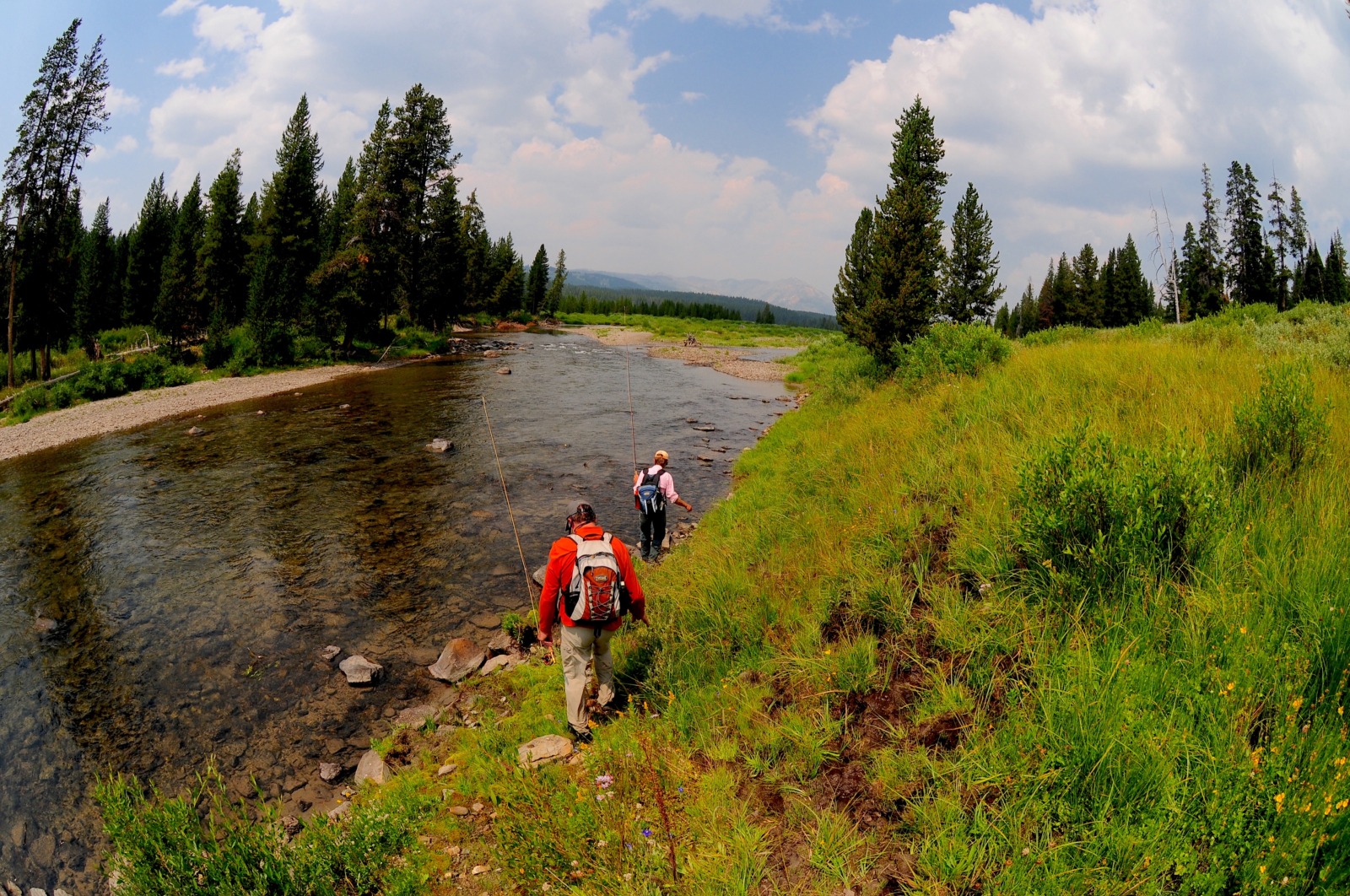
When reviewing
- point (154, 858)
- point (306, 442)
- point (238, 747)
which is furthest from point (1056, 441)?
point (306, 442)

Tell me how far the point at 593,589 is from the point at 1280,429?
22.1ft

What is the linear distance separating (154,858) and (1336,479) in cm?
942

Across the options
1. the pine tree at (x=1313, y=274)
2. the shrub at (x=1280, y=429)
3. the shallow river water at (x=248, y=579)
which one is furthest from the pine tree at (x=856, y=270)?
the pine tree at (x=1313, y=274)

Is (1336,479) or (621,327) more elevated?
(621,327)

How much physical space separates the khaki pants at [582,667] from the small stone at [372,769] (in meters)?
2.00

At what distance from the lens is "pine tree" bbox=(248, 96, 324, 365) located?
3688 cm

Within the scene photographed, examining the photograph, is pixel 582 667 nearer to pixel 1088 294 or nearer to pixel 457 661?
pixel 457 661

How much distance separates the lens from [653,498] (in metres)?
11.7

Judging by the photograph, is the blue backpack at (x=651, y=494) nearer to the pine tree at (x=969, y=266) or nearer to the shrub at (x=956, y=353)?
the shrub at (x=956, y=353)

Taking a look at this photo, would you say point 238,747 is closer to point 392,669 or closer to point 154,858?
point 392,669

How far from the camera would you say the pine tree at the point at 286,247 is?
3688cm

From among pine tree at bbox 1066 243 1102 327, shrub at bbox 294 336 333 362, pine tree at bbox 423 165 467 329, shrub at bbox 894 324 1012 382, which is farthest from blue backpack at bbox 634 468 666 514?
pine tree at bbox 1066 243 1102 327

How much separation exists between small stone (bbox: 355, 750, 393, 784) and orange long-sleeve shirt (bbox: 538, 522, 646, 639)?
6.97 ft

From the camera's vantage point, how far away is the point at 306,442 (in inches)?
807
